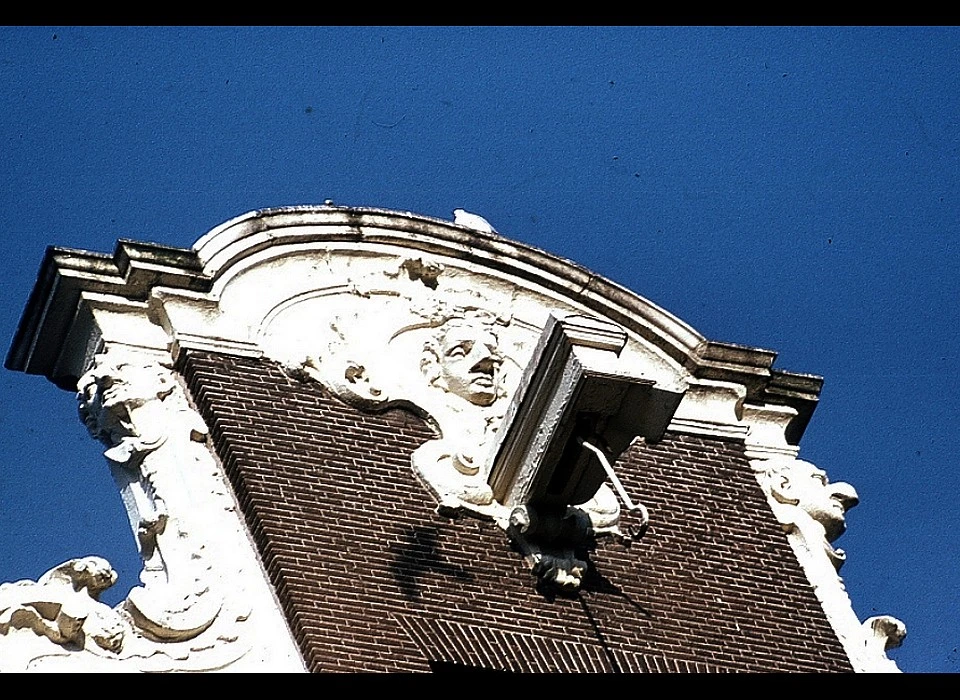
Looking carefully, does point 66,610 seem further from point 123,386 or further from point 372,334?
point 372,334

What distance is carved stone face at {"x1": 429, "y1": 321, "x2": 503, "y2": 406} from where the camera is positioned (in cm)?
1484

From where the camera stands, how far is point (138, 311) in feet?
47.1

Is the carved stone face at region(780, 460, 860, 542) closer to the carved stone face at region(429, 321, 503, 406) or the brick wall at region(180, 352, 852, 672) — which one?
the brick wall at region(180, 352, 852, 672)

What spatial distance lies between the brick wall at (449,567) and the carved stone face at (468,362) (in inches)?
17.8

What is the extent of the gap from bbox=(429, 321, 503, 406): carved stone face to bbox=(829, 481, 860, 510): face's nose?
2.42 m

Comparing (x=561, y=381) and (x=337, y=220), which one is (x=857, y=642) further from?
(x=337, y=220)

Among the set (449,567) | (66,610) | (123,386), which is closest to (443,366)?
(449,567)

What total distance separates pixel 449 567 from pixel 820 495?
10.6ft

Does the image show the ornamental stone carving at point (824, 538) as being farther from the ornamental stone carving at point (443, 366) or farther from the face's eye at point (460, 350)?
the face's eye at point (460, 350)

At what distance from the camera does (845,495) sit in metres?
15.6

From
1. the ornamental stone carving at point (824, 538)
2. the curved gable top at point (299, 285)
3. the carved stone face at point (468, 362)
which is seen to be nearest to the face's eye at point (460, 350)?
the carved stone face at point (468, 362)

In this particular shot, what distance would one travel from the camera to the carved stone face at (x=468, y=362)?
14.8 m

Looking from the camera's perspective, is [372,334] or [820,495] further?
[820,495]
